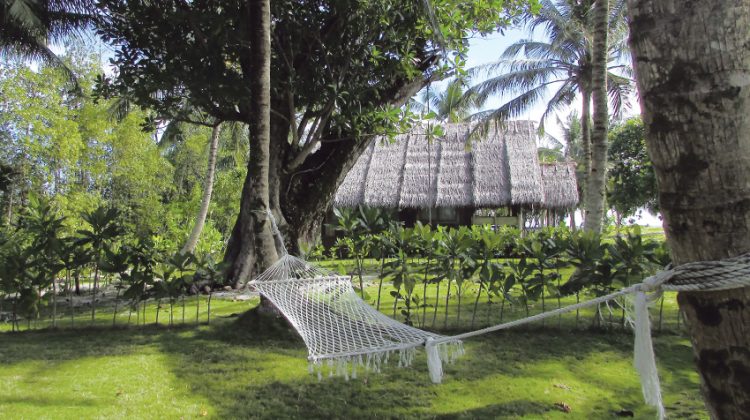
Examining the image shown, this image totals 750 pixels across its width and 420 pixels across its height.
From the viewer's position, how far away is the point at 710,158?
89cm

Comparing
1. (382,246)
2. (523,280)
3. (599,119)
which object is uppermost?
(599,119)

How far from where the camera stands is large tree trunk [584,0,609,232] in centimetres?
477

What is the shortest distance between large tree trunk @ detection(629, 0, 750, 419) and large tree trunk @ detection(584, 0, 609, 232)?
160 inches

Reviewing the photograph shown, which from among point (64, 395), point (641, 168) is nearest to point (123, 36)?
point (64, 395)

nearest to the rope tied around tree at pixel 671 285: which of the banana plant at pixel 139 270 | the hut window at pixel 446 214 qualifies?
the banana plant at pixel 139 270

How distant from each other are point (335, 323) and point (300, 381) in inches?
16.5

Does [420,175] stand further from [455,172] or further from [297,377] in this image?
[297,377]

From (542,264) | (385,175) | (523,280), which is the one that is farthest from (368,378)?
(385,175)

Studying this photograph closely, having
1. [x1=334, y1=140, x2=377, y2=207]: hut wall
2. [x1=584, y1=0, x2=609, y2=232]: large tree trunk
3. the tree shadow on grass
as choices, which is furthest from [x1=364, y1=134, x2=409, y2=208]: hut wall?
the tree shadow on grass

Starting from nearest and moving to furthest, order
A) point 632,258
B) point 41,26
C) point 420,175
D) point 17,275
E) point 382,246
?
point 632,258
point 382,246
point 17,275
point 41,26
point 420,175

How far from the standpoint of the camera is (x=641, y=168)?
10.4 meters

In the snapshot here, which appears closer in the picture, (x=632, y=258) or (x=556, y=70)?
(x=632, y=258)

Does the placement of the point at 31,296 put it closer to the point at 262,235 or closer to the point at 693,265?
the point at 262,235

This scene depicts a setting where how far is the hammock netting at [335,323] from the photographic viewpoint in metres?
1.90
